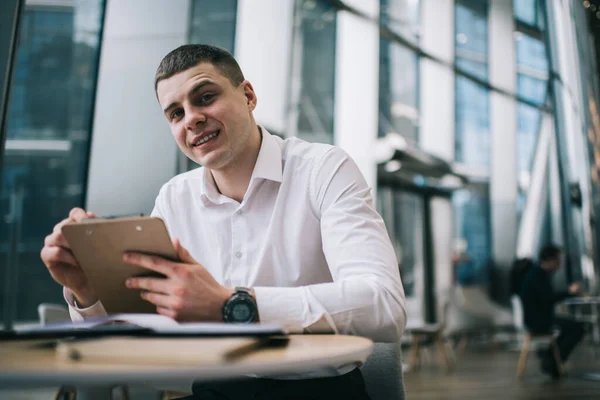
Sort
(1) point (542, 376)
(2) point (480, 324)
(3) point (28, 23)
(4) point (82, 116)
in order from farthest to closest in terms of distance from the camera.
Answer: (2) point (480, 324) < (1) point (542, 376) < (4) point (82, 116) < (3) point (28, 23)

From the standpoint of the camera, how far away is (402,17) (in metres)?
8.52

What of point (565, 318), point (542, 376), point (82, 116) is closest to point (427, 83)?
point (565, 318)

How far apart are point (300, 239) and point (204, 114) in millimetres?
387

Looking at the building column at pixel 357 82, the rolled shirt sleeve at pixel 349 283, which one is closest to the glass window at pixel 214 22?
the rolled shirt sleeve at pixel 349 283

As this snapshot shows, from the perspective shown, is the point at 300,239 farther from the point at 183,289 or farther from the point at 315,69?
the point at 315,69

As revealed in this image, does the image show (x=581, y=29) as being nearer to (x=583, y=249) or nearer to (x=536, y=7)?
(x=536, y=7)

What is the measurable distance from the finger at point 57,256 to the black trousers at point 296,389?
409mm

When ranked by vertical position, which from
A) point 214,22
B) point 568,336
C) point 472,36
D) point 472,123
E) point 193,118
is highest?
point 472,36

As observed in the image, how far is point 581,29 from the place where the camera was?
7207 millimetres

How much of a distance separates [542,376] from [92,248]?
5767 millimetres

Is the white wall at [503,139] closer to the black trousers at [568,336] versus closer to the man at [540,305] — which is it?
the black trousers at [568,336]

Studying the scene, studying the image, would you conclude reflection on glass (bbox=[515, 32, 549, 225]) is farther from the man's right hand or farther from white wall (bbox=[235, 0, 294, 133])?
the man's right hand

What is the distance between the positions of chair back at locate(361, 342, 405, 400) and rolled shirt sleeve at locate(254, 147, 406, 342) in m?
0.22

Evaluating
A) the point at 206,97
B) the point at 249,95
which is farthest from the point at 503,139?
the point at 206,97
